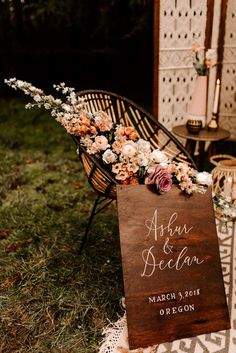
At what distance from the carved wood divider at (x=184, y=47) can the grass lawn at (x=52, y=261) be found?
113cm

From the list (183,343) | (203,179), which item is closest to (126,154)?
(203,179)

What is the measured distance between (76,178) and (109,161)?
6.43 feet

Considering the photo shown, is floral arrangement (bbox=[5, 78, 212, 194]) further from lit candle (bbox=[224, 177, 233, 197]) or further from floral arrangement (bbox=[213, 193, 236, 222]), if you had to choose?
lit candle (bbox=[224, 177, 233, 197])

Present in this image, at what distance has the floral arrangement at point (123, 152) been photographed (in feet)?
5.85

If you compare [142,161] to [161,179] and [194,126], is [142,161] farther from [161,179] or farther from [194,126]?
[194,126]

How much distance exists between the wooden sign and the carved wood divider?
6.37 feet

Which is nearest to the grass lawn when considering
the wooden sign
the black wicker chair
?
the black wicker chair

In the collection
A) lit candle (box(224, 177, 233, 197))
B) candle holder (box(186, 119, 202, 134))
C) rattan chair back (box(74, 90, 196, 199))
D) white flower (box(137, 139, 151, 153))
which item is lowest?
lit candle (box(224, 177, 233, 197))

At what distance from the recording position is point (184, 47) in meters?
3.58

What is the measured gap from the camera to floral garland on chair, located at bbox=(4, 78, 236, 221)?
1.79 meters

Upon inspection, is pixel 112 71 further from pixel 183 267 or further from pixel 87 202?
pixel 183 267

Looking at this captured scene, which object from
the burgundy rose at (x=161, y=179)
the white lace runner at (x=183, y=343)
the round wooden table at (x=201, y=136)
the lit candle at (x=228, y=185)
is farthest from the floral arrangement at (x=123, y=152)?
the round wooden table at (x=201, y=136)

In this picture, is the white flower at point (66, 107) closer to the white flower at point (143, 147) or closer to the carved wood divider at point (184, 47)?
the white flower at point (143, 147)

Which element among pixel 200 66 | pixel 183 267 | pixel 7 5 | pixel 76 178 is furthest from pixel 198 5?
pixel 7 5
